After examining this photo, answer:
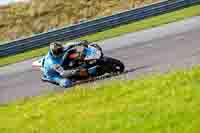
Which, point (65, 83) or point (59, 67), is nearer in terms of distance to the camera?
point (65, 83)

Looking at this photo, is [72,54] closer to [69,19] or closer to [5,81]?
[5,81]

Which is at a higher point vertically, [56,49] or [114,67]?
[56,49]

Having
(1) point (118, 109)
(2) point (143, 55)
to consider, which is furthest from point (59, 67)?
(1) point (118, 109)

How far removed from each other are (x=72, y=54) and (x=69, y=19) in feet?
67.8

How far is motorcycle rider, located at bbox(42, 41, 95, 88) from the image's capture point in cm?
1764

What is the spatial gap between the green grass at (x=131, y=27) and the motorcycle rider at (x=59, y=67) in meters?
7.26

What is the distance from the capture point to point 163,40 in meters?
21.7

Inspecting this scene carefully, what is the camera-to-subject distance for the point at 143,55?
19.7 meters

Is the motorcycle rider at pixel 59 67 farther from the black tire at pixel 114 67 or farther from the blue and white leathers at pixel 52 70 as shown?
the black tire at pixel 114 67

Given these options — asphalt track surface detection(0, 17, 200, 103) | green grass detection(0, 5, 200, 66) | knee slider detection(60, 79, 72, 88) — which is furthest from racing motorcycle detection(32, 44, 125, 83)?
green grass detection(0, 5, 200, 66)

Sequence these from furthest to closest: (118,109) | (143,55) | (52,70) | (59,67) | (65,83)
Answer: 1. (143,55)
2. (52,70)
3. (59,67)
4. (65,83)
5. (118,109)

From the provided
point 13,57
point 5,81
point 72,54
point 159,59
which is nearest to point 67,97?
point 72,54

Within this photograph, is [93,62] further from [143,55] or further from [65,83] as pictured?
[143,55]

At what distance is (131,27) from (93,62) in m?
9.66
